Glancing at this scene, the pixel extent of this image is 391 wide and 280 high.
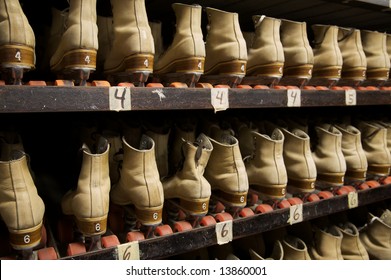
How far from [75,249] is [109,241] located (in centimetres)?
10

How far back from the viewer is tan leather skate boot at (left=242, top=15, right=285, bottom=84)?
4.54 ft

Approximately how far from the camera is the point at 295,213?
4.84 ft

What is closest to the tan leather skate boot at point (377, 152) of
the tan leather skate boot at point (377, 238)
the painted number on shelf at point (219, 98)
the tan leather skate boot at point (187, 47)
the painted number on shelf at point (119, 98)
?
the tan leather skate boot at point (377, 238)

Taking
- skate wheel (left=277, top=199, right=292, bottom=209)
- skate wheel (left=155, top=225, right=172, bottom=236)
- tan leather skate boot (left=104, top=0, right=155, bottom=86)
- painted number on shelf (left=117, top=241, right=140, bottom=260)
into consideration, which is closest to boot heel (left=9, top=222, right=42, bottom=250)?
painted number on shelf (left=117, top=241, right=140, bottom=260)

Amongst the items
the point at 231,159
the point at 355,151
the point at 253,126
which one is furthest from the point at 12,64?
the point at 355,151

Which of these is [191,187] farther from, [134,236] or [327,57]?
[327,57]

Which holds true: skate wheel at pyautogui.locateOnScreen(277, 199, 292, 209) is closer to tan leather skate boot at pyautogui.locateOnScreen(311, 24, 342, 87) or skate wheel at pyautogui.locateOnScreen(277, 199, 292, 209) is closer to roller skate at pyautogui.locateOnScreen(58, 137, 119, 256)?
tan leather skate boot at pyautogui.locateOnScreen(311, 24, 342, 87)

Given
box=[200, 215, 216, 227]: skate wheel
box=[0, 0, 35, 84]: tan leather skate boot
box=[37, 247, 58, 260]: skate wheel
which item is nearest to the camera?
box=[0, 0, 35, 84]: tan leather skate boot

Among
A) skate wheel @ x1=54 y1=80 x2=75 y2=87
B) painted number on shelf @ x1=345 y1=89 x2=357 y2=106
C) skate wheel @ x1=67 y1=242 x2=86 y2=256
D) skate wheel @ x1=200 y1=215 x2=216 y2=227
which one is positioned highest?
skate wheel @ x1=54 y1=80 x2=75 y2=87

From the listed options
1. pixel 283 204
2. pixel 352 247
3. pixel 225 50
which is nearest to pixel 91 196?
pixel 225 50

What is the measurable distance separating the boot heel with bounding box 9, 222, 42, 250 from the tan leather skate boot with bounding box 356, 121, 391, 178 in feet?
4.62

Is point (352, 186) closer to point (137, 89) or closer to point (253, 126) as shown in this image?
point (253, 126)

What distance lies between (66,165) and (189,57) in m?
0.63

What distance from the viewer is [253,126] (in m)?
1.65
